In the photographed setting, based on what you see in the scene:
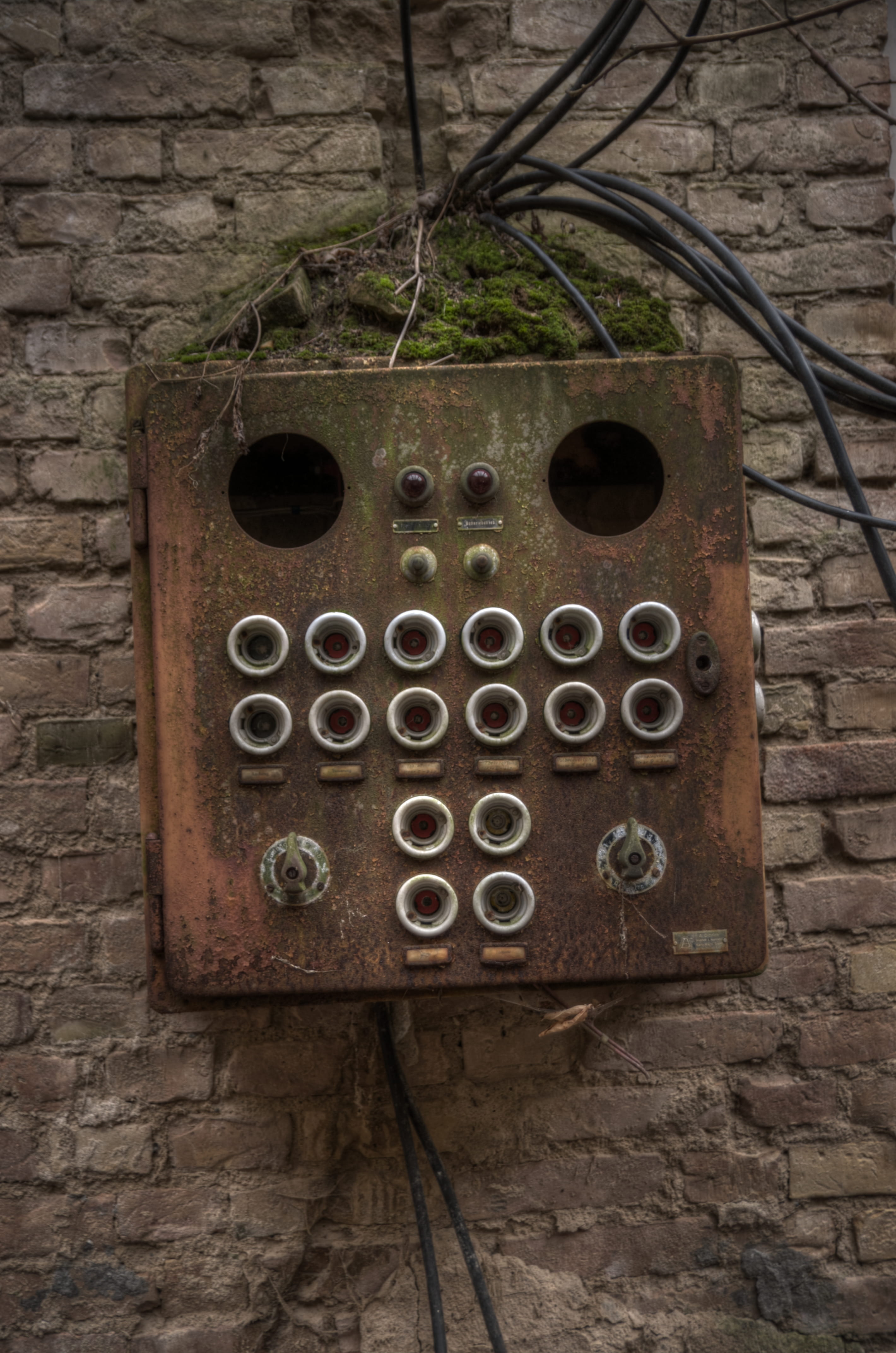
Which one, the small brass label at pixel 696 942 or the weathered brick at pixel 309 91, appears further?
the weathered brick at pixel 309 91

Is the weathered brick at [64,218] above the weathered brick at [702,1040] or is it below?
above

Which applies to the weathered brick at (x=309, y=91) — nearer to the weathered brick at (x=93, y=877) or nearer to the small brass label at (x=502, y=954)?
the weathered brick at (x=93, y=877)

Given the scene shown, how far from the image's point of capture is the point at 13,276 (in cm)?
117

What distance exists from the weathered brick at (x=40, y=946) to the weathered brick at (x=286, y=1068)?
0.24 meters

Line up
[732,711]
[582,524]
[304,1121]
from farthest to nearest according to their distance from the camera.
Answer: [304,1121]
[582,524]
[732,711]

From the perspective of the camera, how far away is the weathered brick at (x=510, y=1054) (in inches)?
45.8

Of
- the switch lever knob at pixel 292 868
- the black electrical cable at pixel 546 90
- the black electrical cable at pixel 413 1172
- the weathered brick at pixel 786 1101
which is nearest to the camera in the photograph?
the switch lever knob at pixel 292 868

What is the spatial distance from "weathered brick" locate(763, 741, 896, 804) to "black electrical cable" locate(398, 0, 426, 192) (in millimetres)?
897

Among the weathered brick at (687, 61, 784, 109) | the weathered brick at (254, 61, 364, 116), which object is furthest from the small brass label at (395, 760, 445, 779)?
the weathered brick at (687, 61, 784, 109)

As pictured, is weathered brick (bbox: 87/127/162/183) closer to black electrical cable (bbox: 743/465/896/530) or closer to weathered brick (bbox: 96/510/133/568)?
weathered brick (bbox: 96/510/133/568)

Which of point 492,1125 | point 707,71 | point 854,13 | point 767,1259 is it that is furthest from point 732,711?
point 854,13

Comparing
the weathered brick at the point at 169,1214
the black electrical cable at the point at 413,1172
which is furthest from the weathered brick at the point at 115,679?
the weathered brick at the point at 169,1214

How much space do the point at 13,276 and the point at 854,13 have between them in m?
1.17

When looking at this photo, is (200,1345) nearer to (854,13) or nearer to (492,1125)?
(492,1125)
